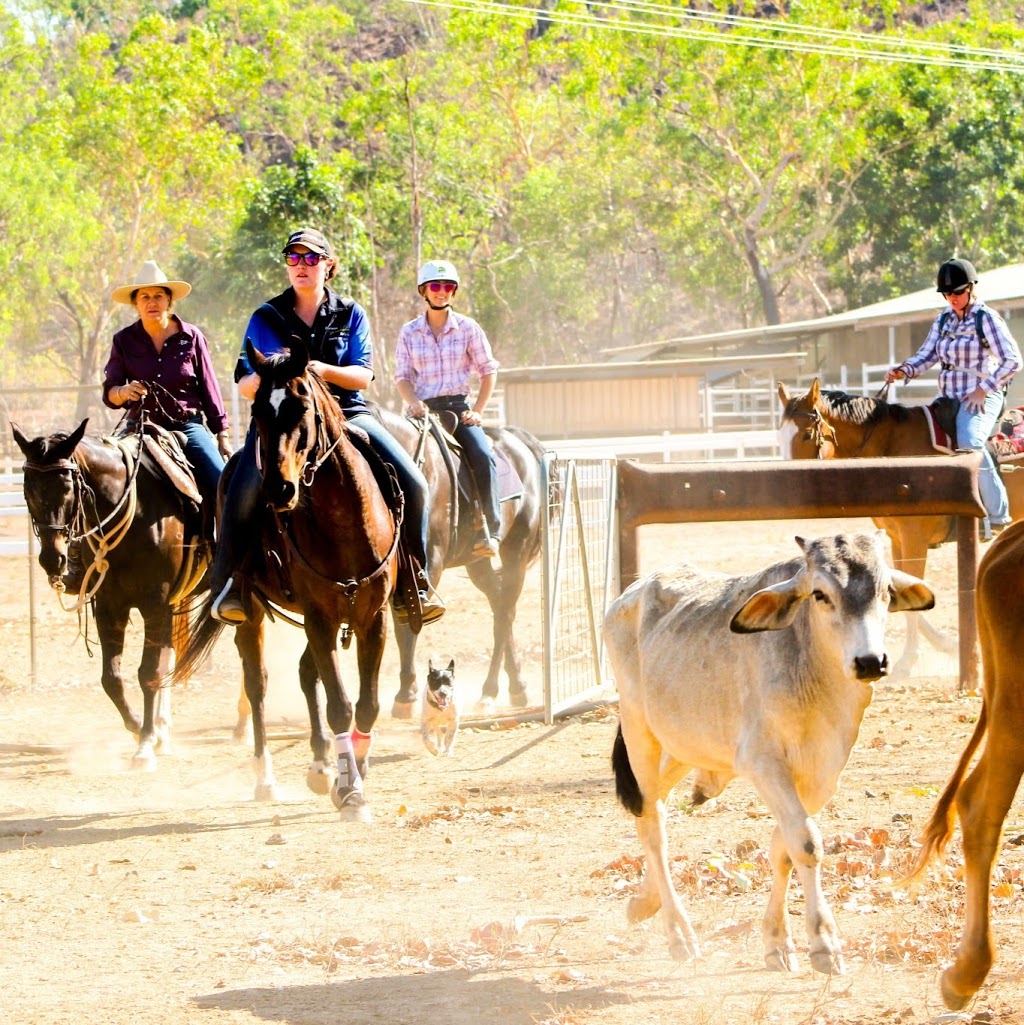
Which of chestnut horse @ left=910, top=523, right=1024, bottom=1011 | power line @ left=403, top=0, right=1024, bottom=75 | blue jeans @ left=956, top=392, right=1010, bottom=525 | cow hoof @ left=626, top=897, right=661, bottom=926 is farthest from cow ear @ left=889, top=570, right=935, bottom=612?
power line @ left=403, top=0, right=1024, bottom=75

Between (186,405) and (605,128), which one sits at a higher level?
(605,128)

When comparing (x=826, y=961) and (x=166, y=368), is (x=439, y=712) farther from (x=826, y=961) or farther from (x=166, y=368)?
(x=826, y=961)

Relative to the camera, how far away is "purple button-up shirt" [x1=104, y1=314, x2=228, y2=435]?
1100 cm

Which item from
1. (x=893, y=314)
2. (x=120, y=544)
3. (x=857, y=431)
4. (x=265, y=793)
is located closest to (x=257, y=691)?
(x=265, y=793)

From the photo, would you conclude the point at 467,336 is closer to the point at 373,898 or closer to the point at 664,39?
the point at 373,898

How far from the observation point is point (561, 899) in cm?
675

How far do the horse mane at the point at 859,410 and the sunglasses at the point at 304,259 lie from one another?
618 cm

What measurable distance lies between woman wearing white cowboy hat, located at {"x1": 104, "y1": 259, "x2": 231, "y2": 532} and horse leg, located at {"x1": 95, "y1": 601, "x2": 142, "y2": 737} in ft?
2.92

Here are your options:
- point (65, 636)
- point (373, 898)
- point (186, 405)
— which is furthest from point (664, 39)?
point (373, 898)

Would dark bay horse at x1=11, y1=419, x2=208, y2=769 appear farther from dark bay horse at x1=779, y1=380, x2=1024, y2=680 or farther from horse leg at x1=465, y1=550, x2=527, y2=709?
dark bay horse at x1=779, y1=380, x2=1024, y2=680

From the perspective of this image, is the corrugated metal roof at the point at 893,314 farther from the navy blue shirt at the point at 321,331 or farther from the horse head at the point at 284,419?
the horse head at the point at 284,419

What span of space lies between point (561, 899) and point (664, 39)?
52.8 metres

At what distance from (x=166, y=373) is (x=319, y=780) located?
3.55m

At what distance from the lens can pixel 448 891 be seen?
276 inches
